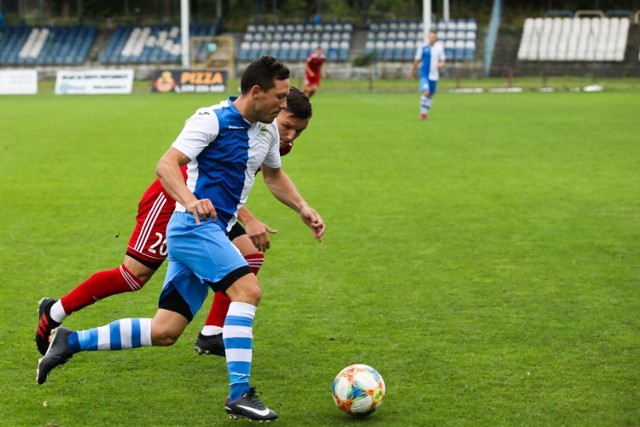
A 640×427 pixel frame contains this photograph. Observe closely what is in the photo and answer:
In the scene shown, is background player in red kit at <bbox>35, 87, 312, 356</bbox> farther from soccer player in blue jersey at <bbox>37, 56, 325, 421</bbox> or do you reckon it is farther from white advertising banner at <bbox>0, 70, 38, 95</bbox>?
white advertising banner at <bbox>0, 70, 38, 95</bbox>

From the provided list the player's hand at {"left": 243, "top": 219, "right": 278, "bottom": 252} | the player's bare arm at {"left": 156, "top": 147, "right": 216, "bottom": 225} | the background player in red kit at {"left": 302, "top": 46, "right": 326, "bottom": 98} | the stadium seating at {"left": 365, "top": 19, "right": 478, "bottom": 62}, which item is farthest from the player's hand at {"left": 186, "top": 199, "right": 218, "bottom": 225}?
the stadium seating at {"left": 365, "top": 19, "right": 478, "bottom": 62}

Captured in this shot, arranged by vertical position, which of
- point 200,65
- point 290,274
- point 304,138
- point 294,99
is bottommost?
point 200,65

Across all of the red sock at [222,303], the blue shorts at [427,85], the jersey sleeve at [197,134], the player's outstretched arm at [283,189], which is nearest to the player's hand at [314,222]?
the player's outstretched arm at [283,189]

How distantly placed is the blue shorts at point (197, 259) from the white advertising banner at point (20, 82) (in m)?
35.5

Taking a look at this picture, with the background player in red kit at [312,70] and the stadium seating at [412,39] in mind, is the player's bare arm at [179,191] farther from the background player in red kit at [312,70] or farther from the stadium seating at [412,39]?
the stadium seating at [412,39]

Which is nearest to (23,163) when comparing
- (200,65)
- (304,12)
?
(200,65)

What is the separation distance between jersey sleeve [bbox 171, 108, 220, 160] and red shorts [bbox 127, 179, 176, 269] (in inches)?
36.2

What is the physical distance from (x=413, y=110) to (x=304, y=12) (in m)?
33.5

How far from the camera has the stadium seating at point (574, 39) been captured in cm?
4850

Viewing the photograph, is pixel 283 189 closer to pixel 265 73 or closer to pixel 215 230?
pixel 215 230

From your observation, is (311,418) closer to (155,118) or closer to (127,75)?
(155,118)

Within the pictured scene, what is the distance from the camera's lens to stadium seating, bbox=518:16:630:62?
159ft

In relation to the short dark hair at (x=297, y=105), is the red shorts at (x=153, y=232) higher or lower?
lower

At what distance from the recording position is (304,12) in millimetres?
60375
